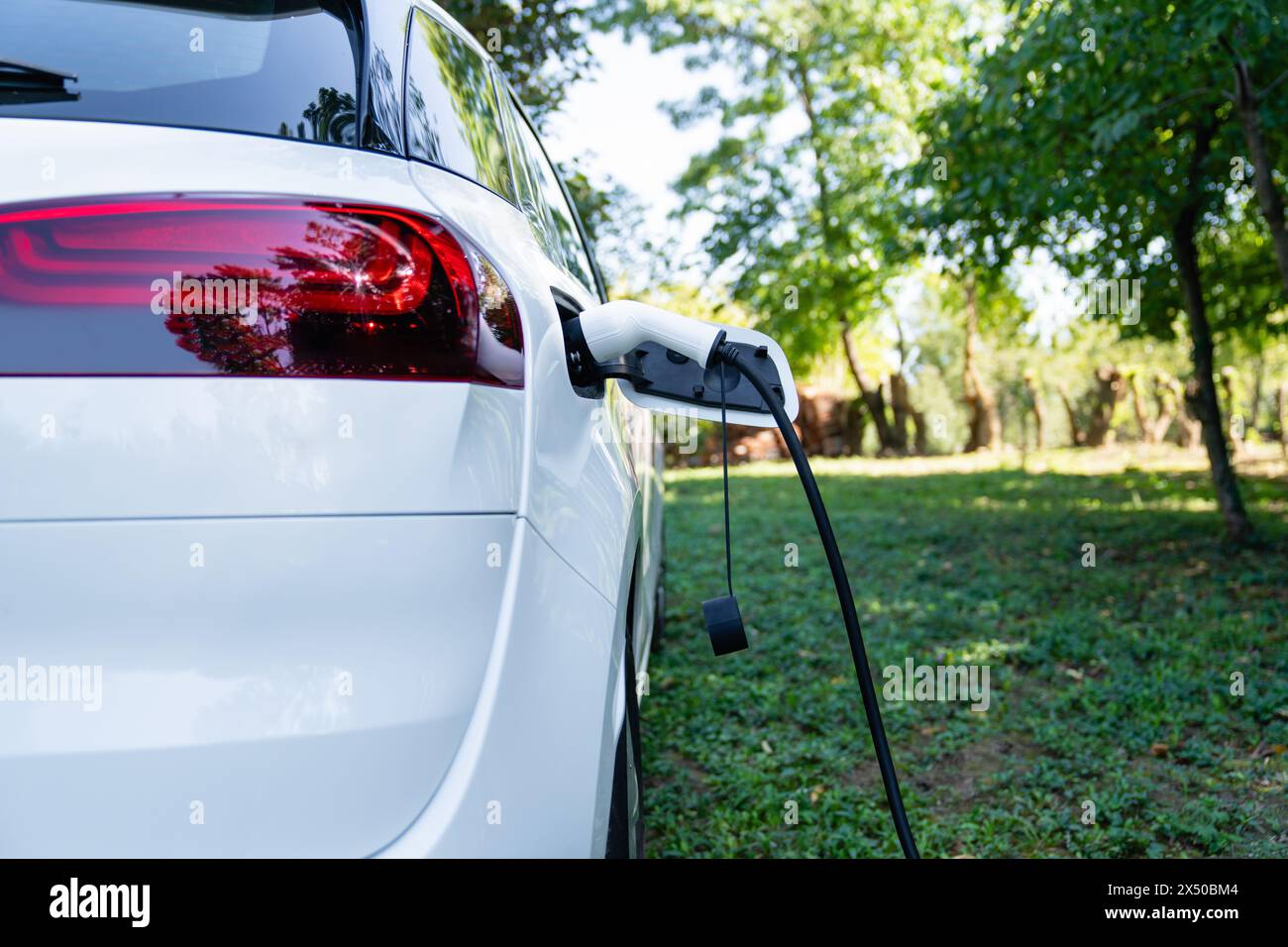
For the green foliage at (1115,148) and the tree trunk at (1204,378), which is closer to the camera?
the green foliage at (1115,148)

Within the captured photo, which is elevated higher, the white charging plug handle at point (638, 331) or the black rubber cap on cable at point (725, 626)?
the white charging plug handle at point (638, 331)

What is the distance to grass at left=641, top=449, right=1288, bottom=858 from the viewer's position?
2988 millimetres

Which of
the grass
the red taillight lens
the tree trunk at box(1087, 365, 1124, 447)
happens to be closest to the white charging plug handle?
the red taillight lens

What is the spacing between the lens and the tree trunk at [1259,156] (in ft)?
17.4

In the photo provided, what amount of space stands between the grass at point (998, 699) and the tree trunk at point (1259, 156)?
80.5 inches

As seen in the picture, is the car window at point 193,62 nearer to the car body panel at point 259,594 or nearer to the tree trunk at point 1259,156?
the car body panel at point 259,594

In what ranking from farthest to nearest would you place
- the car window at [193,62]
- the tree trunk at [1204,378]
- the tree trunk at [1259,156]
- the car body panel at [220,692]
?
the tree trunk at [1204,378] < the tree trunk at [1259,156] < the car window at [193,62] < the car body panel at [220,692]

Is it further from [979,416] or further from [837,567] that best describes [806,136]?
[837,567]

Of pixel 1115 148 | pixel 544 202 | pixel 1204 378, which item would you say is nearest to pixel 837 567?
pixel 544 202

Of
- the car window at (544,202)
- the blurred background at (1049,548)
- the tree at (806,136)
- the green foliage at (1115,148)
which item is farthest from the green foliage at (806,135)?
the car window at (544,202)

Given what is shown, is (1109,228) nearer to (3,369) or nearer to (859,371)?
(3,369)

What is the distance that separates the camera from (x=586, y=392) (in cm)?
157

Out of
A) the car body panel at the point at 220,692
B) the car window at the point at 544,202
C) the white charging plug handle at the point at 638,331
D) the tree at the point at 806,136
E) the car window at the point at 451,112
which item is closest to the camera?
the car body panel at the point at 220,692
